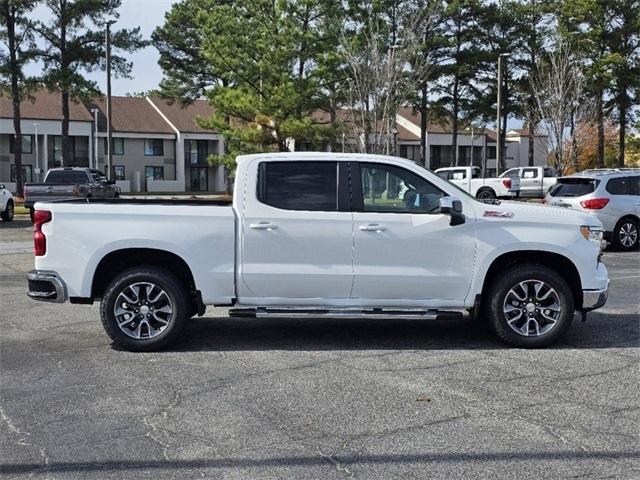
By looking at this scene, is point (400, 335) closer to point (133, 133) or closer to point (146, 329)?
point (146, 329)

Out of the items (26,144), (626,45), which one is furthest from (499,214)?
(26,144)

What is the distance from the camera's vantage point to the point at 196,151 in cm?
7038

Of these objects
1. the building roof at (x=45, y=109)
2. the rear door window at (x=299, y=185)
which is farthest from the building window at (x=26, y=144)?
the rear door window at (x=299, y=185)

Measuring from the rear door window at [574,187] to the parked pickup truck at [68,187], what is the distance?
13.9 meters

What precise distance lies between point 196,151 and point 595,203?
57250mm

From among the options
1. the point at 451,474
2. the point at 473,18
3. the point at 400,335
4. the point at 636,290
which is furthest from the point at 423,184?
the point at 473,18

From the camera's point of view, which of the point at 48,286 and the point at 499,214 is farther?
the point at 499,214

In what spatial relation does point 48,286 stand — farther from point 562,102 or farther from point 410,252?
point 562,102

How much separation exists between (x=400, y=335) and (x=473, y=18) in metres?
42.7

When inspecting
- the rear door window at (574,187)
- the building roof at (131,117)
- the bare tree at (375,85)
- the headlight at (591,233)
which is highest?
the building roof at (131,117)

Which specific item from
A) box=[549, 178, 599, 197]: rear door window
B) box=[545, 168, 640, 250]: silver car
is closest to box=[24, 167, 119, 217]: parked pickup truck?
box=[549, 178, 599, 197]: rear door window

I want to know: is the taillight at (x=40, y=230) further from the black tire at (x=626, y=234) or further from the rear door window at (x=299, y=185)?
the black tire at (x=626, y=234)

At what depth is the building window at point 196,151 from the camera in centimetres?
6969

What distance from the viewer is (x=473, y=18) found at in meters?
47.2
